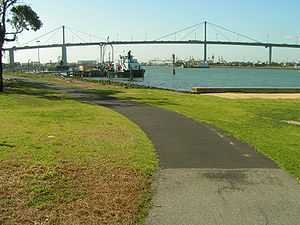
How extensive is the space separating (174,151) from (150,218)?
9.73ft

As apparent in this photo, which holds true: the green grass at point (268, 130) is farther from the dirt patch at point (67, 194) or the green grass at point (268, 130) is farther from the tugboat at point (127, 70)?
the tugboat at point (127, 70)

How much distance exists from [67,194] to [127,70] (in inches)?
2618

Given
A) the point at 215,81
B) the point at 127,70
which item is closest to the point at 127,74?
the point at 127,70

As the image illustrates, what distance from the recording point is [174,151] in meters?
6.69

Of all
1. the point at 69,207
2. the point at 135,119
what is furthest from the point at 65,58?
the point at 69,207

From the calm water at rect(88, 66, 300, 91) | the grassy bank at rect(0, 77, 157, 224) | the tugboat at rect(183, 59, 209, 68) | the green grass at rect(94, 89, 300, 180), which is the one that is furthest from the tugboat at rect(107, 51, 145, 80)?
the tugboat at rect(183, 59, 209, 68)

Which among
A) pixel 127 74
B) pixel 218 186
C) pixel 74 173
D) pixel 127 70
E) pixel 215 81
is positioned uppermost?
pixel 127 70

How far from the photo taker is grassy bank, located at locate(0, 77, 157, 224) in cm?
384

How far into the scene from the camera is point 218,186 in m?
4.81

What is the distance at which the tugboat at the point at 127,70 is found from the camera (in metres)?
69.8

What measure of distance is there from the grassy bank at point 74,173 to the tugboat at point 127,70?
6119cm

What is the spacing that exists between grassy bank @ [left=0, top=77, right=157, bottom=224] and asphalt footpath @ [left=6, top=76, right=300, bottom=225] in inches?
12.3

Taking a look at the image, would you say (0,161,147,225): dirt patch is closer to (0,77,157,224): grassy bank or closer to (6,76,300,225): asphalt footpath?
(0,77,157,224): grassy bank

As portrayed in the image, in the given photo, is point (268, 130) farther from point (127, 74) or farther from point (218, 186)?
point (127, 74)
